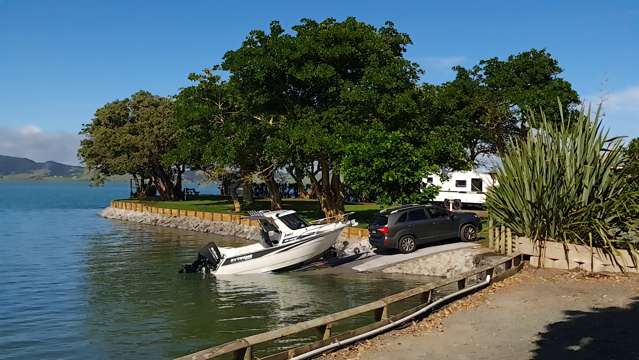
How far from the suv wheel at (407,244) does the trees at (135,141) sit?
1633 inches

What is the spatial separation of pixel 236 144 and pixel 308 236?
50.1 feet

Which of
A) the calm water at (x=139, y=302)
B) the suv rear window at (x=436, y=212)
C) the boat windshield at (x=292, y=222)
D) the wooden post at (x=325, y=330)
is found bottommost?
the calm water at (x=139, y=302)

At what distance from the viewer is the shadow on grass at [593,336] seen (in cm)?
921

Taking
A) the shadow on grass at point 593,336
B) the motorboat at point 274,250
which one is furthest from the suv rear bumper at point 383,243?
the shadow on grass at point 593,336

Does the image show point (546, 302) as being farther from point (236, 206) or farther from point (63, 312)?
point (236, 206)

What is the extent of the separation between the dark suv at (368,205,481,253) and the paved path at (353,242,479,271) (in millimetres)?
351

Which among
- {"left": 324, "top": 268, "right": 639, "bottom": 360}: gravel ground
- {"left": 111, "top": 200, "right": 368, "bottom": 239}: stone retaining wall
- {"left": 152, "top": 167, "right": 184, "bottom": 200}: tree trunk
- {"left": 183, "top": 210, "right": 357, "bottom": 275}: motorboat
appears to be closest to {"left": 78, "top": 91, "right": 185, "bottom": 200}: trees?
{"left": 152, "top": 167, "right": 184, "bottom": 200}: tree trunk

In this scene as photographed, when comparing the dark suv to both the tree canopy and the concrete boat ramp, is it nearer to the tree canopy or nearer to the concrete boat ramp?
the concrete boat ramp

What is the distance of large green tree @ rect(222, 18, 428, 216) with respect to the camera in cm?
3275

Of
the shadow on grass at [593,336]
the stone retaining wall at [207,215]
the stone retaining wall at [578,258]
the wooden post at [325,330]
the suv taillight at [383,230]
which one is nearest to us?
the shadow on grass at [593,336]

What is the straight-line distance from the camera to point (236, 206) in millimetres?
49250

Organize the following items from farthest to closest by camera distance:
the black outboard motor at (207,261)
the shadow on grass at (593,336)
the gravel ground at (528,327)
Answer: the black outboard motor at (207,261)
the gravel ground at (528,327)
the shadow on grass at (593,336)

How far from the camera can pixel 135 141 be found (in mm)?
63344

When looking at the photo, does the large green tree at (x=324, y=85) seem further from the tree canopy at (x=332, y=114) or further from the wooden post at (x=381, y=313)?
the wooden post at (x=381, y=313)
